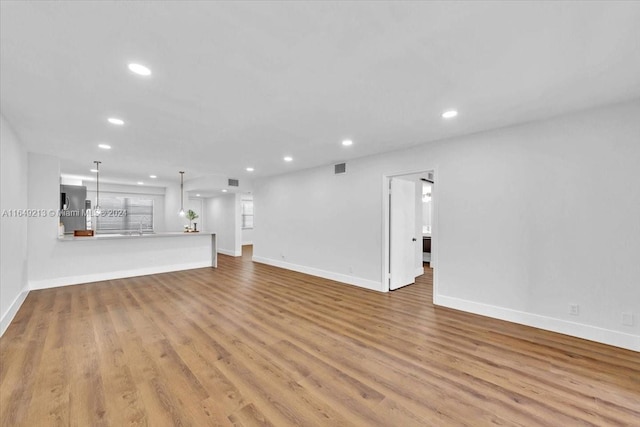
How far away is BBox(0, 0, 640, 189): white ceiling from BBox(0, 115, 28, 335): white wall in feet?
1.28

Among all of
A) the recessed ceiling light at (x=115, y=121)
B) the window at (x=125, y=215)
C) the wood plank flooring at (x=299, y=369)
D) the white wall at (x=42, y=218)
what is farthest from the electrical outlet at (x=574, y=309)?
the window at (x=125, y=215)

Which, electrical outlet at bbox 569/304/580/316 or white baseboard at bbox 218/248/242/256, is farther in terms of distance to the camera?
white baseboard at bbox 218/248/242/256

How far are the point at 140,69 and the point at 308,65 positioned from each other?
4.59 feet

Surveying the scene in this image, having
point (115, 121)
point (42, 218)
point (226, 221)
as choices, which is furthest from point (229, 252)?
point (115, 121)

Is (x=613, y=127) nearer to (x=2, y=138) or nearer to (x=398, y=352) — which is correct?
(x=398, y=352)

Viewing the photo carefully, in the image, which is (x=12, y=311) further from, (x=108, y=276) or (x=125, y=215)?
(x=125, y=215)

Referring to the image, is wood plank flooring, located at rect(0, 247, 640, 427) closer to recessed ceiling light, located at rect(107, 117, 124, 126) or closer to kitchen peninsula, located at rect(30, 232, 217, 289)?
kitchen peninsula, located at rect(30, 232, 217, 289)

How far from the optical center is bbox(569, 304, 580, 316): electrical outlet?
10.2ft

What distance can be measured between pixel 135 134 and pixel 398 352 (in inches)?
181

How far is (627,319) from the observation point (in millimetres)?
2830

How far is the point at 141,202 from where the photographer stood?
10086 mm

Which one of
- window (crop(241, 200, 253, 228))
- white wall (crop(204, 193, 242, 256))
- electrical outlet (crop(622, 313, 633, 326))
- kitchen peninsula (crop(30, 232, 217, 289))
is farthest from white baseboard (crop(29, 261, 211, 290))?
electrical outlet (crop(622, 313, 633, 326))

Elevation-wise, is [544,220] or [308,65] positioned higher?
[308,65]

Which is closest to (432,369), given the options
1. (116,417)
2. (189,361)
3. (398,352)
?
(398,352)
